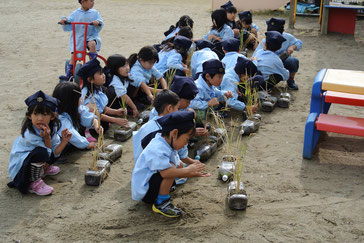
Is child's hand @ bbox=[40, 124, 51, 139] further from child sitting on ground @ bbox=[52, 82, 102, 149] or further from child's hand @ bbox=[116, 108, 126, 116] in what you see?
child's hand @ bbox=[116, 108, 126, 116]

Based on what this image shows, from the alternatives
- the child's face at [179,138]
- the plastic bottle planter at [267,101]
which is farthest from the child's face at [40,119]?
the plastic bottle planter at [267,101]

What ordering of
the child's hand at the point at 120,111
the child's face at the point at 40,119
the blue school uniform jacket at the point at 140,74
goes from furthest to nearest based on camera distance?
the blue school uniform jacket at the point at 140,74
the child's hand at the point at 120,111
the child's face at the point at 40,119

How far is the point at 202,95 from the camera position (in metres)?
5.44

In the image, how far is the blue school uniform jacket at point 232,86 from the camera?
19.2 ft

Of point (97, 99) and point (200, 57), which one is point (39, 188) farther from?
point (200, 57)

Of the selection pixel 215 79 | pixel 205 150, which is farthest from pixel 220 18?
pixel 205 150

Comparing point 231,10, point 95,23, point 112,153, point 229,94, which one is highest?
point 231,10

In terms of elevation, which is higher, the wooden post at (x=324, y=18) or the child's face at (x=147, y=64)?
the wooden post at (x=324, y=18)

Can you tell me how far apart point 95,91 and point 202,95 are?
128 centimetres

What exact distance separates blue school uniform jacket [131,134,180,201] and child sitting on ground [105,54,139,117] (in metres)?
2.10

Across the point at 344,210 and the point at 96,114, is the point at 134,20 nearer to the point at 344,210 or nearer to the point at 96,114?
the point at 96,114

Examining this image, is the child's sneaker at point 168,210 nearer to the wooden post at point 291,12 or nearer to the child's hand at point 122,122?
the child's hand at point 122,122

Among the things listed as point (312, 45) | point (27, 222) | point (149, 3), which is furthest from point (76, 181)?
point (149, 3)

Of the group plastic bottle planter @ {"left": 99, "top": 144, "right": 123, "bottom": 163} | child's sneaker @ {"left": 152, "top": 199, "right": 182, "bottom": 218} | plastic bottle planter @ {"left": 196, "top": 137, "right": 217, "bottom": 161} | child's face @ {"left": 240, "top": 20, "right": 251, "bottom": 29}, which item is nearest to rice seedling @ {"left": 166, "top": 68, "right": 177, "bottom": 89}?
plastic bottle planter @ {"left": 196, "top": 137, "right": 217, "bottom": 161}
